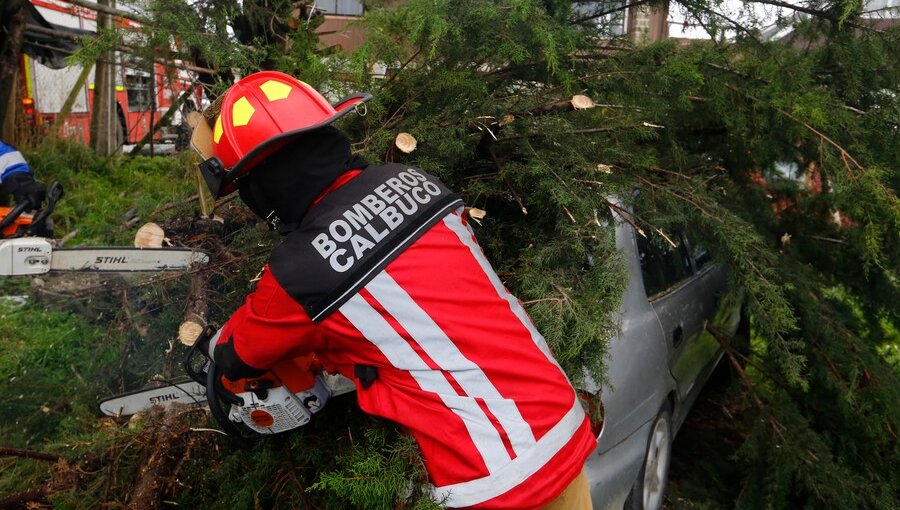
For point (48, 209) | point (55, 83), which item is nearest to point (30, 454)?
point (48, 209)

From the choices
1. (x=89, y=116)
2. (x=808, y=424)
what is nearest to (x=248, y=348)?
(x=808, y=424)

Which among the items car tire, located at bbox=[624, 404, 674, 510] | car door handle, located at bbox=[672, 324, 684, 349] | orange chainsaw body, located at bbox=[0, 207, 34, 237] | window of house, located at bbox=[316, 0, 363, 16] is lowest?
car tire, located at bbox=[624, 404, 674, 510]

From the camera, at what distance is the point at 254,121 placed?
174 centimetres

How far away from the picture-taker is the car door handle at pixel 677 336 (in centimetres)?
325

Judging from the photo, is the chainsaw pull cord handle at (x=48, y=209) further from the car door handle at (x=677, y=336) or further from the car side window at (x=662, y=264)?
the car door handle at (x=677, y=336)

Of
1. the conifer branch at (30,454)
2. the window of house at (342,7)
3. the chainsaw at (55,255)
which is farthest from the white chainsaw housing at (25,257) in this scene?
the window of house at (342,7)

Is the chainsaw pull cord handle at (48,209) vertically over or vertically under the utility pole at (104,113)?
under

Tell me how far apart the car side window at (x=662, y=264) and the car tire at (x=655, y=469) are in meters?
0.61

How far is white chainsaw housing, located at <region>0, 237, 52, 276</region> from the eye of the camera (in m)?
3.77

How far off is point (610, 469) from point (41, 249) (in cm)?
327

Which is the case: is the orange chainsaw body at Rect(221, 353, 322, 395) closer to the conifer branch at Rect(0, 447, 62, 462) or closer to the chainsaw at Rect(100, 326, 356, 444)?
the chainsaw at Rect(100, 326, 356, 444)

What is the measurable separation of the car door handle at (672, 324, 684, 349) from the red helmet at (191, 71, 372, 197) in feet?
6.92

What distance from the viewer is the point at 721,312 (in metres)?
3.91

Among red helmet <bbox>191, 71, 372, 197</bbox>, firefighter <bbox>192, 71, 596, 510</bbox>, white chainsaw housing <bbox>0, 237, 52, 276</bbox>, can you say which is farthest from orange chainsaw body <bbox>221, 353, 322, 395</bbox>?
white chainsaw housing <bbox>0, 237, 52, 276</bbox>
